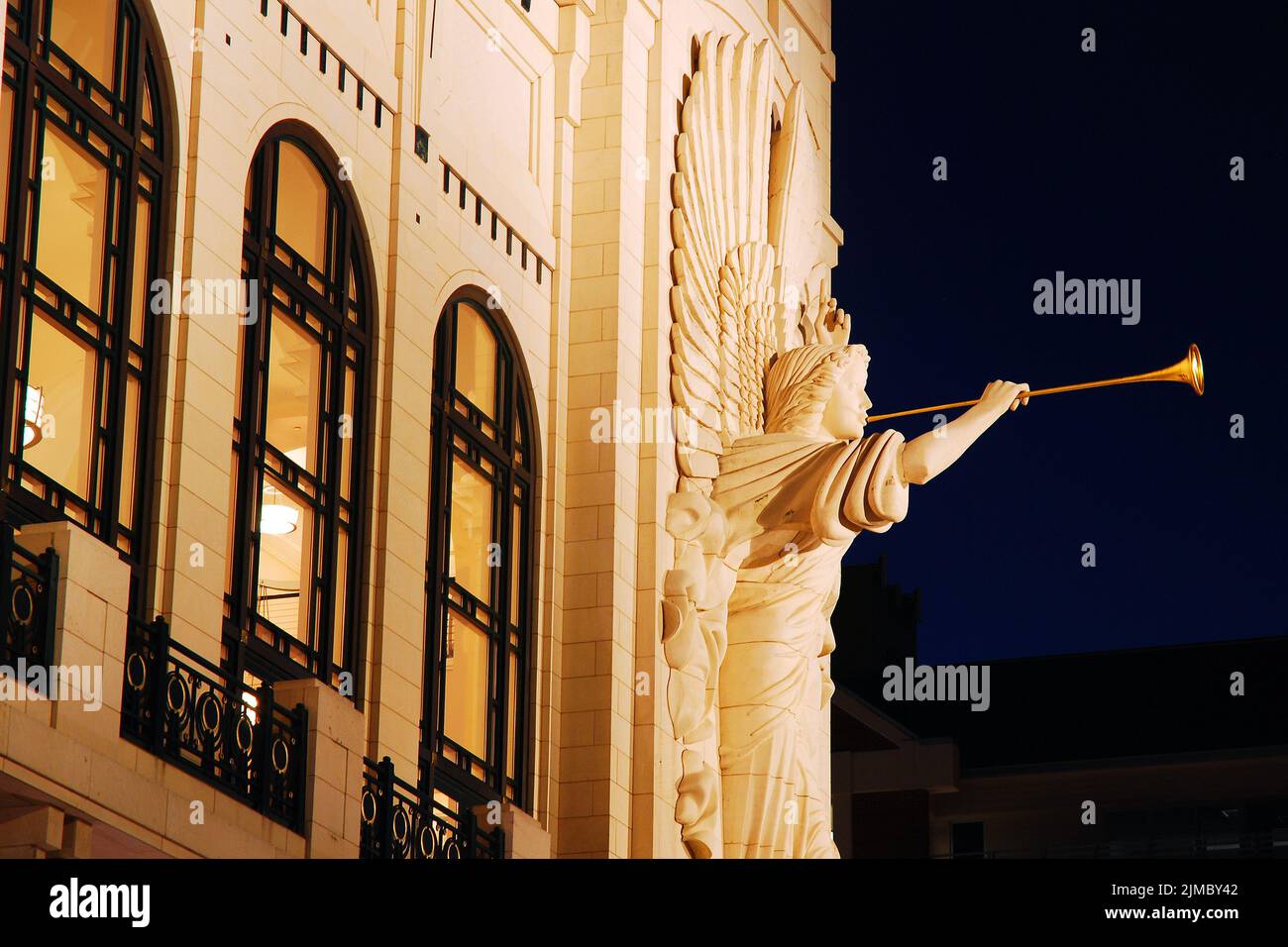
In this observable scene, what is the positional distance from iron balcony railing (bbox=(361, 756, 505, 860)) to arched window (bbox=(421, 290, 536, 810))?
72 centimetres

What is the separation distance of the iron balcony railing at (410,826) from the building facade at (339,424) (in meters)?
0.04

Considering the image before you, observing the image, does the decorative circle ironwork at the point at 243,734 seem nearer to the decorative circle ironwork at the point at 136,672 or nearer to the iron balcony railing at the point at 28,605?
the decorative circle ironwork at the point at 136,672

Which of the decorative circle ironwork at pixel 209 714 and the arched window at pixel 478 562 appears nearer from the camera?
the decorative circle ironwork at pixel 209 714

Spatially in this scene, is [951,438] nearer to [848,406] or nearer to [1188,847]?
[848,406]

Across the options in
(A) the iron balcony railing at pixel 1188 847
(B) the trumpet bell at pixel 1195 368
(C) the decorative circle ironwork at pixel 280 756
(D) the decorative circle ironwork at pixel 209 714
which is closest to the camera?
(D) the decorative circle ironwork at pixel 209 714

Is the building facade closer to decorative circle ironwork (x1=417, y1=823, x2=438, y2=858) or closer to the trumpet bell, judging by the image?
decorative circle ironwork (x1=417, y1=823, x2=438, y2=858)

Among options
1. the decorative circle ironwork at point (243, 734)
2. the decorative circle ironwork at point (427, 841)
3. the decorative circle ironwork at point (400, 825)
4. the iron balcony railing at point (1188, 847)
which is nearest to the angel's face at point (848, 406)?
the decorative circle ironwork at point (427, 841)

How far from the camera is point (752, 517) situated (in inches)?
950

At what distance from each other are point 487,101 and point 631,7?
2.37m

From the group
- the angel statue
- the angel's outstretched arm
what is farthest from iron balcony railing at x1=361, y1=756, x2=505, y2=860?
the angel's outstretched arm

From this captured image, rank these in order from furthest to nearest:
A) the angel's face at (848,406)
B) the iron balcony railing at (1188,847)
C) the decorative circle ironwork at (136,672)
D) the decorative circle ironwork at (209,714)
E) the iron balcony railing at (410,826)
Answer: the iron balcony railing at (1188,847), the angel's face at (848,406), the iron balcony railing at (410,826), the decorative circle ironwork at (209,714), the decorative circle ironwork at (136,672)

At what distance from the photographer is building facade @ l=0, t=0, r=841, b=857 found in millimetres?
16844

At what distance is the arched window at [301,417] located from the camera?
765 inches
